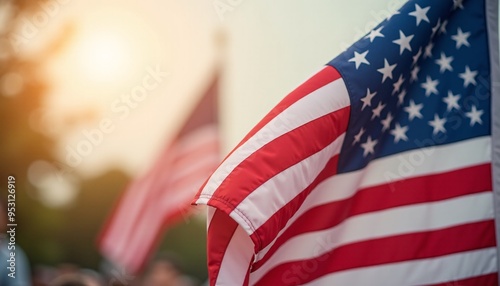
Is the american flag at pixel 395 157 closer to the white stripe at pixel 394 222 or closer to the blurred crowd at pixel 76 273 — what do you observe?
the white stripe at pixel 394 222

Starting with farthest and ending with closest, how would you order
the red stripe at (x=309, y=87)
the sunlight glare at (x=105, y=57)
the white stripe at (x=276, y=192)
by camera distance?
the sunlight glare at (x=105, y=57), the red stripe at (x=309, y=87), the white stripe at (x=276, y=192)

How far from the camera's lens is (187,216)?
2238 millimetres

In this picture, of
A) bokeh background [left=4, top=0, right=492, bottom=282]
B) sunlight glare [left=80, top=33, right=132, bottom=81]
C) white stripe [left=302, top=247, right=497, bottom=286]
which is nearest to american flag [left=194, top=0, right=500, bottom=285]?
white stripe [left=302, top=247, right=497, bottom=286]

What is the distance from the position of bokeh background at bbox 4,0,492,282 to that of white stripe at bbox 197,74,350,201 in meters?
0.72

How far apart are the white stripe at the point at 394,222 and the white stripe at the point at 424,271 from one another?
8cm

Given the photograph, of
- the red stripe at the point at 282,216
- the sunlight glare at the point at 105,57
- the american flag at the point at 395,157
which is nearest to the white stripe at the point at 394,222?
the american flag at the point at 395,157

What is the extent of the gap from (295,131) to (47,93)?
4.30 ft

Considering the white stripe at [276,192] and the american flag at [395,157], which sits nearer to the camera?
the white stripe at [276,192]

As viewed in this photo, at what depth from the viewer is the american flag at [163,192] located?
7.25 feet

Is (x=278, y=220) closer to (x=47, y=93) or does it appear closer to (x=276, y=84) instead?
(x=276, y=84)

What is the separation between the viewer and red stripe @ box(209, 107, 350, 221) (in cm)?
127

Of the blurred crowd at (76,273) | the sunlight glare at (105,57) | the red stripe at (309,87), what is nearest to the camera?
the red stripe at (309,87)

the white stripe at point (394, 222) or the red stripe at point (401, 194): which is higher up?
the red stripe at point (401, 194)

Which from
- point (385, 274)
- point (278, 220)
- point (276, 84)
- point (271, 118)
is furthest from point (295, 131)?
point (276, 84)
